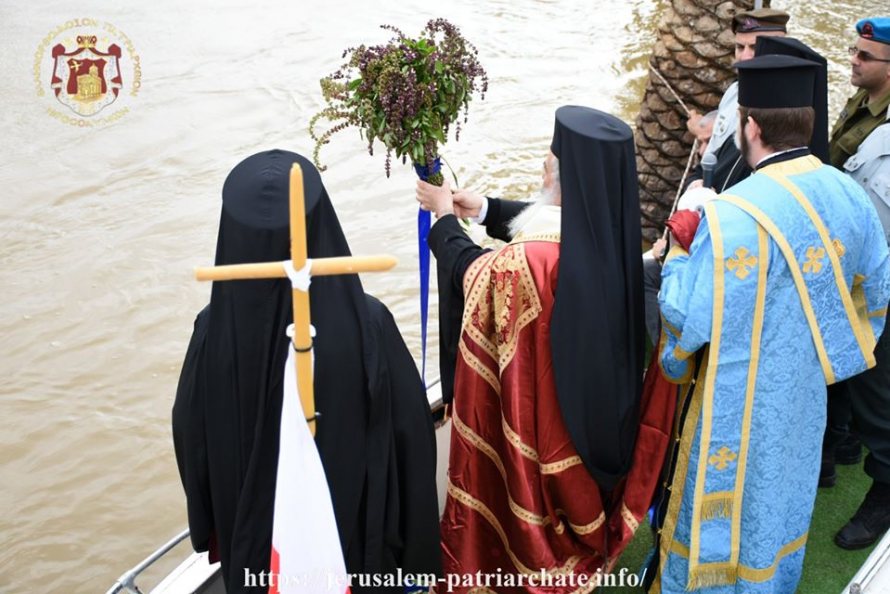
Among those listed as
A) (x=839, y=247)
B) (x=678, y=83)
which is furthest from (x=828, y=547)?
(x=678, y=83)

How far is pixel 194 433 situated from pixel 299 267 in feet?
2.78

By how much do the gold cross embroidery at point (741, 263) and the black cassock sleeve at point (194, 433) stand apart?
1.58 meters

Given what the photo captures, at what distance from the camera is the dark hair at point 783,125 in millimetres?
2799

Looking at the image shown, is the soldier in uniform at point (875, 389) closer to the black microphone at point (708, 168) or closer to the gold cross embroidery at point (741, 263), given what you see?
the black microphone at point (708, 168)

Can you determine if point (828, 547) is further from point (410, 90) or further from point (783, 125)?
point (410, 90)

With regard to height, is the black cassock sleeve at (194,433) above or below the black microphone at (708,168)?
below

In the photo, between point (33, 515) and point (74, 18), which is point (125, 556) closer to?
point (33, 515)

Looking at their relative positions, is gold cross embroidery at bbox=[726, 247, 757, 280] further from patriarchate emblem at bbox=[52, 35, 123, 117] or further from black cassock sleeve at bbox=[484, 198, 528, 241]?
patriarchate emblem at bbox=[52, 35, 123, 117]

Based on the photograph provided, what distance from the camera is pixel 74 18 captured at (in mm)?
14789

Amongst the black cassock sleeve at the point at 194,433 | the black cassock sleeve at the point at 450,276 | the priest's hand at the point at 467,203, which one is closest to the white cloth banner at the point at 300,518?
the black cassock sleeve at the point at 194,433

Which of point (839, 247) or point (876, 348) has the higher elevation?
point (839, 247)

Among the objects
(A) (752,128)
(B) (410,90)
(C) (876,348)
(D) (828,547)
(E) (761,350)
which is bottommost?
(D) (828,547)

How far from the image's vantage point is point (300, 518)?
2176mm

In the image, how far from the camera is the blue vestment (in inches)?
107
